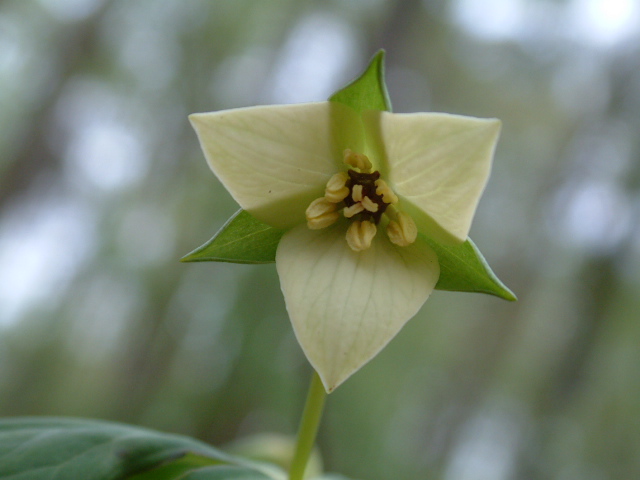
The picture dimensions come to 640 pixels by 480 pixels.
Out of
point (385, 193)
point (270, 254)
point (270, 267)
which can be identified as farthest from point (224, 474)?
point (270, 267)

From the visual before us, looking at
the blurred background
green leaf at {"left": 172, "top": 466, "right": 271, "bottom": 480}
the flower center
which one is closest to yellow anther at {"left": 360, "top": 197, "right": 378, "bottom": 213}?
the flower center

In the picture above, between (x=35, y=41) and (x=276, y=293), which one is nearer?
(x=276, y=293)

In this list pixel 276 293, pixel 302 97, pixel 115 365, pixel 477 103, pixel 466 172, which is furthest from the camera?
pixel 115 365

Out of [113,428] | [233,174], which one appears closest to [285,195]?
[233,174]

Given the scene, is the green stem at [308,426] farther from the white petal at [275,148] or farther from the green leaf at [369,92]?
the green leaf at [369,92]

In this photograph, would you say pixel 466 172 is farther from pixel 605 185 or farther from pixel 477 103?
pixel 477 103

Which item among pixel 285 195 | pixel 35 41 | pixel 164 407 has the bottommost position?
pixel 164 407
